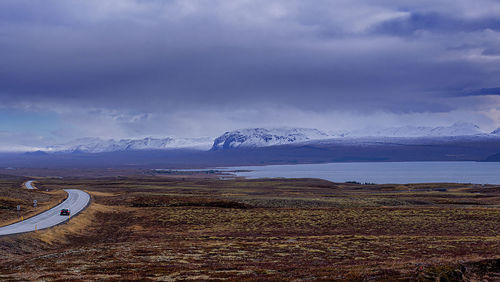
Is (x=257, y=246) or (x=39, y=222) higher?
(x=257, y=246)

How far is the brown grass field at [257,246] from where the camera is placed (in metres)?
20.4

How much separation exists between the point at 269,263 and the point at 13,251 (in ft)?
62.2

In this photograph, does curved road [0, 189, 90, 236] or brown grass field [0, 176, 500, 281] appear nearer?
brown grass field [0, 176, 500, 281]

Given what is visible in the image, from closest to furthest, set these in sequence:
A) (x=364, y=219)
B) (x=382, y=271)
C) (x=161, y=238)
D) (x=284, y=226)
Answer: (x=382, y=271)
(x=161, y=238)
(x=284, y=226)
(x=364, y=219)

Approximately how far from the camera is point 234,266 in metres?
23.5

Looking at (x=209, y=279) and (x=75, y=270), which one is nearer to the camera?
(x=209, y=279)

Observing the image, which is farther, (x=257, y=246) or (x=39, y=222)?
(x=39, y=222)

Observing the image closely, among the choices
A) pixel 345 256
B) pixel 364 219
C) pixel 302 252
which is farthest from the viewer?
pixel 364 219

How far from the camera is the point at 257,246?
32.0 metres

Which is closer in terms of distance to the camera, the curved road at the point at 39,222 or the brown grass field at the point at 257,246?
the brown grass field at the point at 257,246

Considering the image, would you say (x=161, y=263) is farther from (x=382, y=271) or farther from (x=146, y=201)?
(x=146, y=201)

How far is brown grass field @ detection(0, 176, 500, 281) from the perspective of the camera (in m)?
20.4

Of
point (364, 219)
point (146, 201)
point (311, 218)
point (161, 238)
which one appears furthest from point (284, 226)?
point (146, 201)

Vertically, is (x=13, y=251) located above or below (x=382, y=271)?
below
